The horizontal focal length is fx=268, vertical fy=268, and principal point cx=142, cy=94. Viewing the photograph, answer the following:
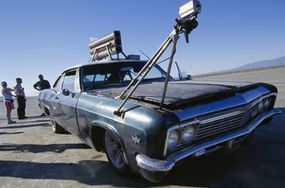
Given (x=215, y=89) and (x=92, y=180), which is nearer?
(x=215, y=89)

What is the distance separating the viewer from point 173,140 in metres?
2.71

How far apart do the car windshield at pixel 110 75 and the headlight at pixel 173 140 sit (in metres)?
2.13

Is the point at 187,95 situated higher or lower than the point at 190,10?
lower

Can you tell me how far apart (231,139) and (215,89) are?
645 millimetres

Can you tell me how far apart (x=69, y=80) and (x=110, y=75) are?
0.87 meters

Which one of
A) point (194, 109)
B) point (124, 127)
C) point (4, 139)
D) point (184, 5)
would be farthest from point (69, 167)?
point (4, 139)

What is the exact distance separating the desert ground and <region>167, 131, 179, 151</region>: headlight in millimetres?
343

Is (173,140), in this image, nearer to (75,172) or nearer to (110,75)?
(75,172)

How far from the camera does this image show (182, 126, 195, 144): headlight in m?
2.78

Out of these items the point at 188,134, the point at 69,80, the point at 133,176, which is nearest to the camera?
the point at 188,134

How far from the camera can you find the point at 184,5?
2.52 m

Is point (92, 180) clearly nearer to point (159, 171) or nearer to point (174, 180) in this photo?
point (174, 180)

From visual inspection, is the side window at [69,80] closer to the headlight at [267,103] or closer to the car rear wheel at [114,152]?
the car rear wheel at [114,152]

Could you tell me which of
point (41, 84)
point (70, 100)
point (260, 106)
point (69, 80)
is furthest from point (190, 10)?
point (41, 84)
